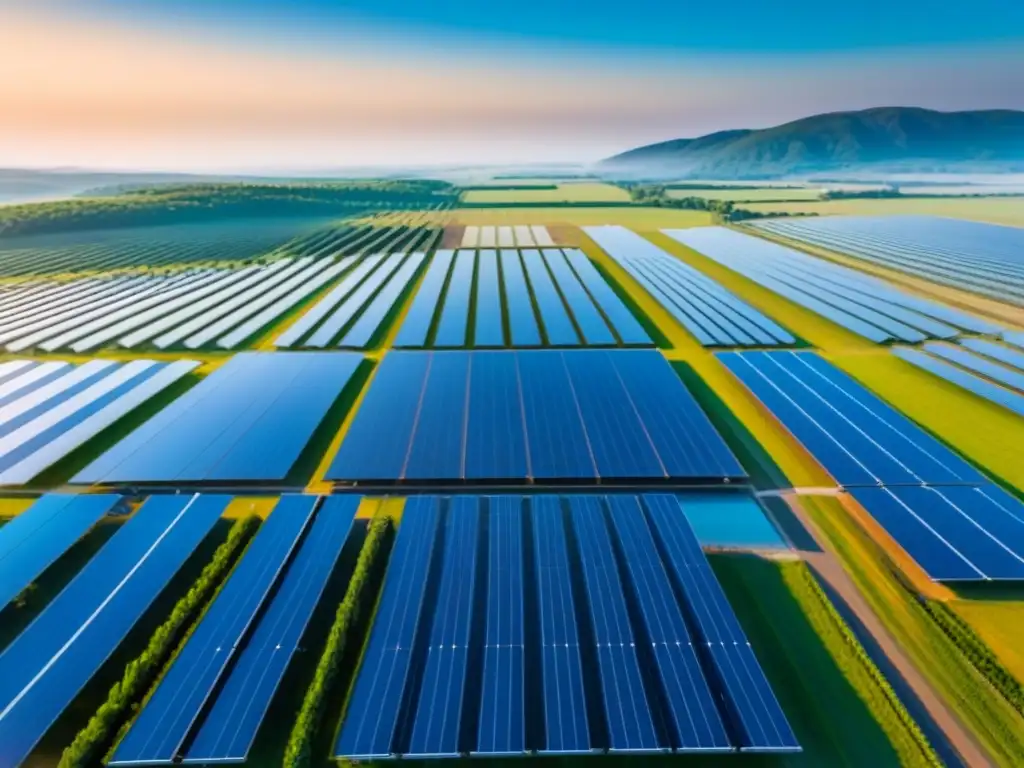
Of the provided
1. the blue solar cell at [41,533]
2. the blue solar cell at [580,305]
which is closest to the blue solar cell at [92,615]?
the blue solar cell at [41,533]

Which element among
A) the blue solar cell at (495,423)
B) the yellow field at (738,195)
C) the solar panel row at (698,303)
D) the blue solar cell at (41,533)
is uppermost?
the yellow field at (738,195)

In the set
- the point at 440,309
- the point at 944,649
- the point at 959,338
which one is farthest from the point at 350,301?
the point at 959,338

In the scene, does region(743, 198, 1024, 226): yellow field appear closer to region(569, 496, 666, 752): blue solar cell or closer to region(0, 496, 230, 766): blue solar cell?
region(569, 496, 666, 752): blue solar cell

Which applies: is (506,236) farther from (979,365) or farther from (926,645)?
(926,645)

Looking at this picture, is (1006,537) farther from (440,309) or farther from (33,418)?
(33,418)

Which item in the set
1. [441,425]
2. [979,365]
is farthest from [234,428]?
[979,365]

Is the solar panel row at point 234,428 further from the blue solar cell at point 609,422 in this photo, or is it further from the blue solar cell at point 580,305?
the blue solar cell at point 580,305

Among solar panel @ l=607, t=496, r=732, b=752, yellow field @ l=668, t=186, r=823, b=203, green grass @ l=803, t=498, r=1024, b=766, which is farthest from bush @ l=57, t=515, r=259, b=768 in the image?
yellow field @ l=668, t=186, r=823, b=203
